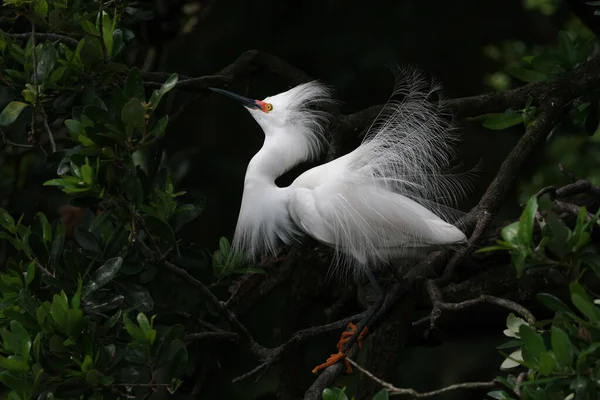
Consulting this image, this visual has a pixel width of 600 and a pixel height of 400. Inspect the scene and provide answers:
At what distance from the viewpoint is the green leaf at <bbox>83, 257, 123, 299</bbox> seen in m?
2.05

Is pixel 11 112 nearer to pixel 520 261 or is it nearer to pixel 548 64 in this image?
pixel 520 261

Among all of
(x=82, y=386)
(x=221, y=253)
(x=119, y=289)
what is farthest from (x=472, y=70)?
(x=82, y=386)

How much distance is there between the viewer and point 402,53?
4059mm

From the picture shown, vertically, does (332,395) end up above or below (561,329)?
below

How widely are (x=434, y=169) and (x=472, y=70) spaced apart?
1624 millimetres

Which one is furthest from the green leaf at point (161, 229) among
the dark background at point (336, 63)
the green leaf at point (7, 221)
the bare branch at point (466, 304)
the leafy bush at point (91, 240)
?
the dark background at point (336, 63)

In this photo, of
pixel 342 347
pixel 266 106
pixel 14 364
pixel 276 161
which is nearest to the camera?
pixel 14 364

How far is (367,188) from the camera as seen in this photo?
273cm

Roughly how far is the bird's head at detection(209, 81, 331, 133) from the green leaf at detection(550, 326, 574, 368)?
5.08 feet

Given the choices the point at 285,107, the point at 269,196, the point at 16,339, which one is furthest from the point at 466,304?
the point at 285,107

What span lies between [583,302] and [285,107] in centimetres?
160

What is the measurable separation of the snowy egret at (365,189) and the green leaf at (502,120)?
13 cm

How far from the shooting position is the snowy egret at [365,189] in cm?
268

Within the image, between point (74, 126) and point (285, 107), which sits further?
point (285, 107)
